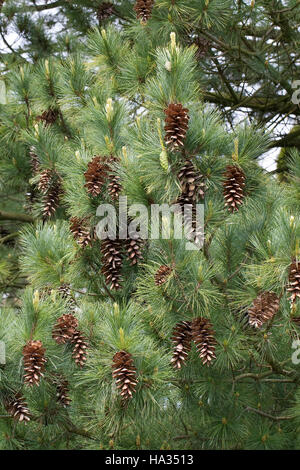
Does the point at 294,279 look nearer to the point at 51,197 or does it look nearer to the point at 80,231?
the point at 80,231

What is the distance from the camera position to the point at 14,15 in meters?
5.60

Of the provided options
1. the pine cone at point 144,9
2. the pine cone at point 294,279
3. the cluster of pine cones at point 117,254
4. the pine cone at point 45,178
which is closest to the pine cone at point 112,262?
the cluster of pine cones at point 117,254

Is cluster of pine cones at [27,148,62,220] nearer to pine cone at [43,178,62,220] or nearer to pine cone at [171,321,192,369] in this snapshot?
pine cone at [43,178,62,220]

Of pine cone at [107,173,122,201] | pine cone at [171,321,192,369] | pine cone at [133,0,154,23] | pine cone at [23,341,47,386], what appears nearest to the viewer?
pine cone at [23,341,47,386]

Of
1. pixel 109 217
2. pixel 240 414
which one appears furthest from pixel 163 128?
pixel 240 414

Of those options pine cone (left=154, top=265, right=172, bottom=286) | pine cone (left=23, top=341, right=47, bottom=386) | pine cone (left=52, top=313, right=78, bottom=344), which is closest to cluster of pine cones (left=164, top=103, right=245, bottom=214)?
pine cone (left=154, top=265, right=172, bottom=286)

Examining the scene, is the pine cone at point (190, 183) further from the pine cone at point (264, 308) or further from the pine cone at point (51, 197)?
the pine cone at point (51, 197)

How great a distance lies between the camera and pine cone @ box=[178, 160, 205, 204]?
2721 mm

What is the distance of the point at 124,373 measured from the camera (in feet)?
8.36

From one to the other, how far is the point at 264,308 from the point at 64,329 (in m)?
0.73

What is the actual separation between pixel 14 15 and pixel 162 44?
189 cm

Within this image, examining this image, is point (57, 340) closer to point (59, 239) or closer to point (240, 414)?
point (59, 239)

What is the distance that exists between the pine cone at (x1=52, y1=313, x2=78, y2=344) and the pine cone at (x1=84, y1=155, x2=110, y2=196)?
1.69 feet

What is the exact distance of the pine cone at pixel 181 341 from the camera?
284cm
